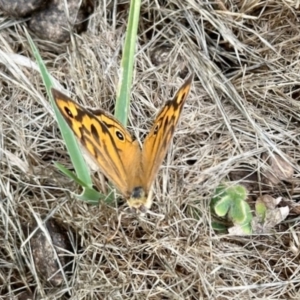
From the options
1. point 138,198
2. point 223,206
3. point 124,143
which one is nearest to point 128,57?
point 124,143

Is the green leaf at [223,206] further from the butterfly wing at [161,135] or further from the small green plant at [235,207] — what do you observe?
the butterfly wing at [161,135]

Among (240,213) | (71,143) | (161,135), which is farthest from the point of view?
(240,213)

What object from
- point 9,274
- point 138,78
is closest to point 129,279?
point 9,274

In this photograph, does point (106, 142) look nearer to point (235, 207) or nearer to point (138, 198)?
point (138, 198)

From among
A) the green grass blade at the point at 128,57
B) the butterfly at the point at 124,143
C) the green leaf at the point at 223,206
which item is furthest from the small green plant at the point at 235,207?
the green grass blade at the point at 128,57

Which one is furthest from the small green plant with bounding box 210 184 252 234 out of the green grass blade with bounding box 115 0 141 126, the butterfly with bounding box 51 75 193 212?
the green grass blade with bounding box 115 0 141 126

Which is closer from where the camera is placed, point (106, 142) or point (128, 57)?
point (106, 142)

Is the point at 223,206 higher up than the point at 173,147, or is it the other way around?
the point at 173,147

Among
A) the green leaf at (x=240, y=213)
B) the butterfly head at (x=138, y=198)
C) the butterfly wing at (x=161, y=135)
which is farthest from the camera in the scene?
the green leaf at (x=240, y=213)
